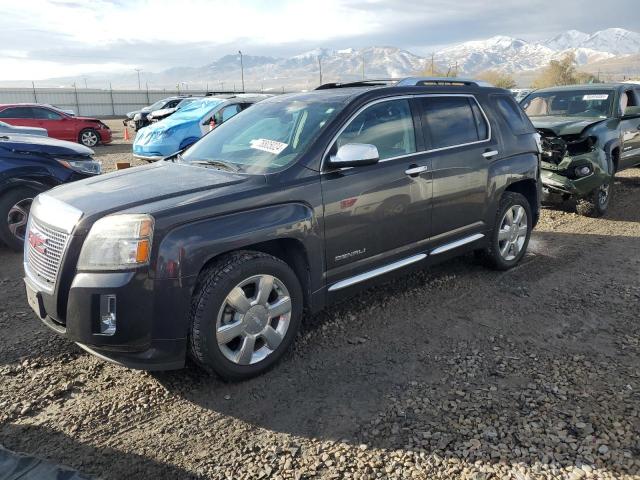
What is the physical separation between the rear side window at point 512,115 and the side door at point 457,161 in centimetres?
35

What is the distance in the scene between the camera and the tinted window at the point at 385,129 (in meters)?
3.89

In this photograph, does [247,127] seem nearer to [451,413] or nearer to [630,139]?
[451,413]

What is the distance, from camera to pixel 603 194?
7.65 meters

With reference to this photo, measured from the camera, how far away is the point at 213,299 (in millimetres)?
3033

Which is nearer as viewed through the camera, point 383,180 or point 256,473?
point 256,473

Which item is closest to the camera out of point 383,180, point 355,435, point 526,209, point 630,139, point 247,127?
point 355,435

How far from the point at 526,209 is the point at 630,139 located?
4.54 meters

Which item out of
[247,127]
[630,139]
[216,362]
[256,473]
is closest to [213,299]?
[216,362]

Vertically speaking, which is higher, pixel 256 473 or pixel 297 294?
pixel 297 294

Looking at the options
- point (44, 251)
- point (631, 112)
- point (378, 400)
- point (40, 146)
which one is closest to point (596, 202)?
point (631, 112)

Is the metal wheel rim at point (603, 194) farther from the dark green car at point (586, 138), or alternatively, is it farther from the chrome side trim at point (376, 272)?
the chrome side trim at point (376, 272)

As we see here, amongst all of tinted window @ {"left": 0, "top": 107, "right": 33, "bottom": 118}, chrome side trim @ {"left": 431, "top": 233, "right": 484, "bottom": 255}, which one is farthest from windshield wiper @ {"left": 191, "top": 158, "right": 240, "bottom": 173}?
tinted window @ {"left": 0, "top": 107, "right": 33, "bottom": 118}

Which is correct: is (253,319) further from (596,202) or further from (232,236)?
(596,202)

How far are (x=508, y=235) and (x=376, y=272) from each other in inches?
77.3
